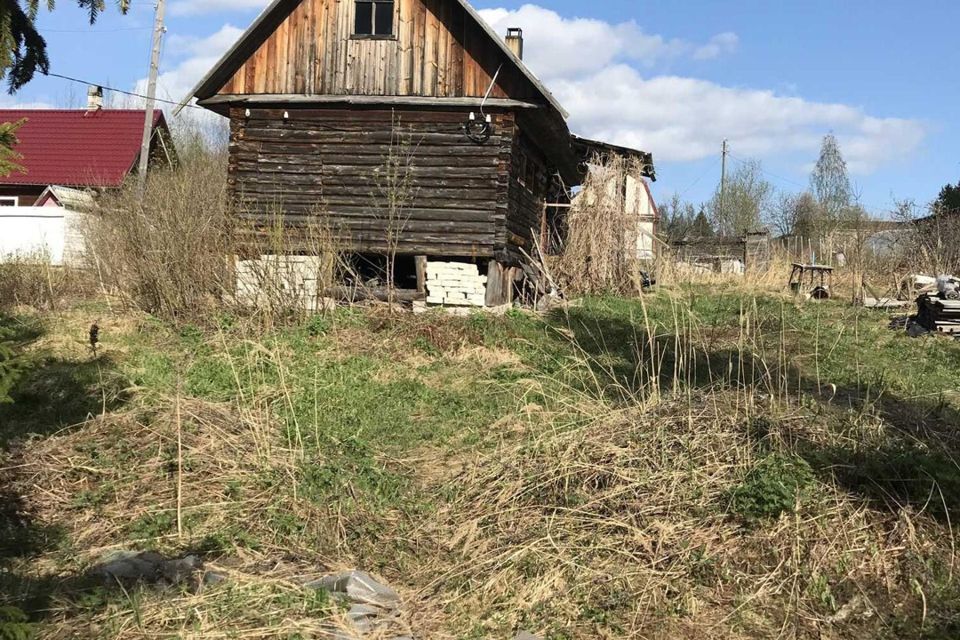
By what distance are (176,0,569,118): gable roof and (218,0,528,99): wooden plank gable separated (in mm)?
97

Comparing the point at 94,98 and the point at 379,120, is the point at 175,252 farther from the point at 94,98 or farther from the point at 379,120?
the point at 94,98

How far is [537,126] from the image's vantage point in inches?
558

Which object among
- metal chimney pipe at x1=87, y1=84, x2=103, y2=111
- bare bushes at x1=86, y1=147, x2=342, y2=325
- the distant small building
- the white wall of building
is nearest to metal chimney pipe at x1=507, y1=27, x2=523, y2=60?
the distant small building

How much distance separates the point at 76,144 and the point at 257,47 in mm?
16116

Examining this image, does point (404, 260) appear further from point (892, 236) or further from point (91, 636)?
point (892, 236)

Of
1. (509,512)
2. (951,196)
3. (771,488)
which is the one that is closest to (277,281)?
(509,512)

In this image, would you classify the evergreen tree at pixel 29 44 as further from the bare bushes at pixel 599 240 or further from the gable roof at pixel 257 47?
the bare bushes at pixel 599 240

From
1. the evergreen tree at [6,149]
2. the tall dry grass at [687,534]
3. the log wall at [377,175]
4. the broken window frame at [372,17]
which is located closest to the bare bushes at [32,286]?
the log wall at [377,175]

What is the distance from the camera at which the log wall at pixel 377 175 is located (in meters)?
12.9

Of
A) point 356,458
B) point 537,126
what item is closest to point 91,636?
point 356,458

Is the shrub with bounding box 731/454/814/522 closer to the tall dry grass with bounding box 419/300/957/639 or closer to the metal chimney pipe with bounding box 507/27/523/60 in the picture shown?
the tall dry grass with bounding box 419/300/957/639

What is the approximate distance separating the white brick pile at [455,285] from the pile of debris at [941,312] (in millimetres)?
6832

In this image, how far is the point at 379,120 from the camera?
13.2 m

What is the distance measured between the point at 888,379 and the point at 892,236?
15.8m
